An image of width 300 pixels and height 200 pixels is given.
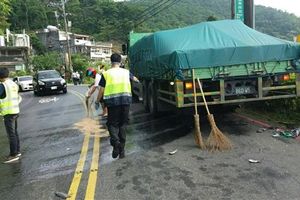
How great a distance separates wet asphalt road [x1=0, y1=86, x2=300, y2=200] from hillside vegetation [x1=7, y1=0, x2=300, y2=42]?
87.3ft

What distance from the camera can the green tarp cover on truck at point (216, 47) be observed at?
29.4ft

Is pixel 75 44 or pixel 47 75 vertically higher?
pixel 75 44

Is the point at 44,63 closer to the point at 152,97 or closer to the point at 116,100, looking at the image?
the point at 152,97

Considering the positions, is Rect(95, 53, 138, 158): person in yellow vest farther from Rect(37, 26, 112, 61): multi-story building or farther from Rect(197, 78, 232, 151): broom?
Rect(37, 26, 112, 61): multi-story building

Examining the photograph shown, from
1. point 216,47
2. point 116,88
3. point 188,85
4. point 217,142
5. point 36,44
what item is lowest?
point 217,142

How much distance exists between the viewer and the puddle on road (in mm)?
10406

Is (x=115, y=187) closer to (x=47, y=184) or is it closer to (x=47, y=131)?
(x=47, y=184)

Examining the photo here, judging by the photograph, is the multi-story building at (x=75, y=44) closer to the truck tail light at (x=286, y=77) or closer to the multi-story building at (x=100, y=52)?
the multi-story building at (x=100, y=52)

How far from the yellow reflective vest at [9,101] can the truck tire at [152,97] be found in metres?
4.51

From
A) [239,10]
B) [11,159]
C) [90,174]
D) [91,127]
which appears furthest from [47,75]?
[90,174]

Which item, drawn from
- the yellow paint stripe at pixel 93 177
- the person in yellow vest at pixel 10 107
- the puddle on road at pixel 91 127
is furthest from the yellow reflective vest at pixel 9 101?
the puddle on road at pixel 91 127

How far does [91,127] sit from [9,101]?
348 cm

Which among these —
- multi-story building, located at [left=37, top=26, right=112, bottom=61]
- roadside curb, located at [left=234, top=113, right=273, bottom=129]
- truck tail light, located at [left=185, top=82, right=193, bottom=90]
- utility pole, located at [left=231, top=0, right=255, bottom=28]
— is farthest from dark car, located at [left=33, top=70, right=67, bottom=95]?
multi-story building, located at [left=37, top=26, right=112, bottom=61]

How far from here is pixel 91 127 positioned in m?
11.5
